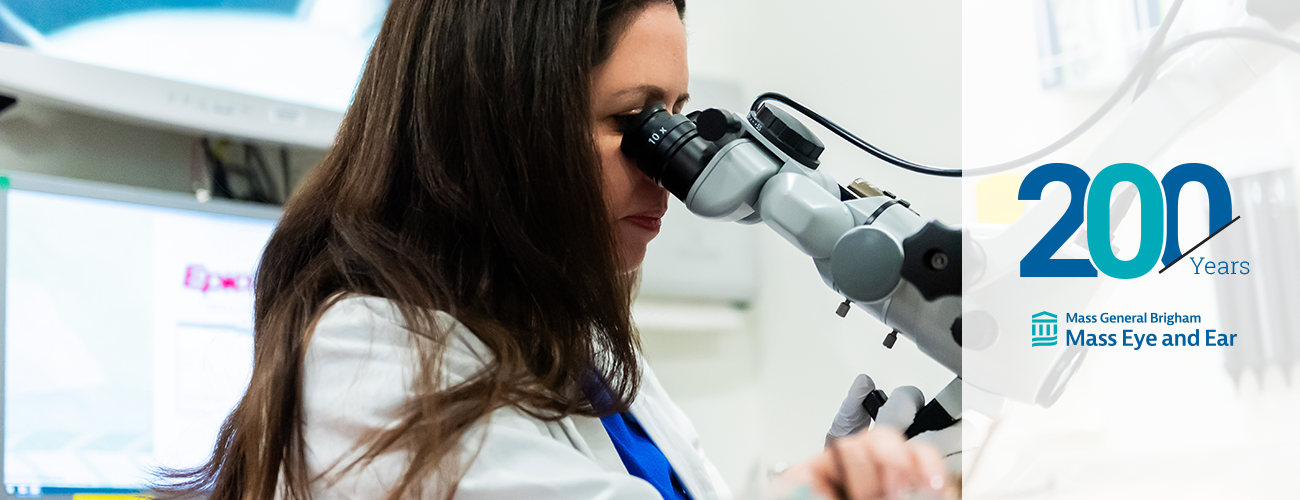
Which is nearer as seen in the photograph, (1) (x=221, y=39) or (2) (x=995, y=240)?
(2) (x=995, y=240)

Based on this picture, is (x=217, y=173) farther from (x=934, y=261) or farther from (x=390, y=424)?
(x=934, y=261)

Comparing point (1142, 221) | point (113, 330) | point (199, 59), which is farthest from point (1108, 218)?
point (199, 59)

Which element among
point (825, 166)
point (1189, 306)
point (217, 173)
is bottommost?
point (1189, 306)

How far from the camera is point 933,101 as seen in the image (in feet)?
3.77

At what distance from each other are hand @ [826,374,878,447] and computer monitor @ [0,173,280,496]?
0.66 m

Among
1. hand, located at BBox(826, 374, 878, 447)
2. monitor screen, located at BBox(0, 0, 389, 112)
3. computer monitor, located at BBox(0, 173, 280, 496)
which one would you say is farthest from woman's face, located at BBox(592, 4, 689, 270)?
monitor screen, located at BBox(0, 0, 389, 112)

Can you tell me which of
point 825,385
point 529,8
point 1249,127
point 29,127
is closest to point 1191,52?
point 1249,127

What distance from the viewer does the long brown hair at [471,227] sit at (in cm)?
63

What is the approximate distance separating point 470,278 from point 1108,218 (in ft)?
1.38

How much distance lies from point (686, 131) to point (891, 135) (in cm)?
61

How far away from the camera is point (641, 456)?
74cm

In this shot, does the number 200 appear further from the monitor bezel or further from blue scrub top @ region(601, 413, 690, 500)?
the monitor bezel

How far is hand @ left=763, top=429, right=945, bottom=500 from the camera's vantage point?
1.28 ft

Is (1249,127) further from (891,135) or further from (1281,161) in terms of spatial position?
(891,135)
